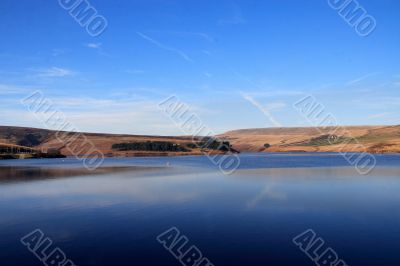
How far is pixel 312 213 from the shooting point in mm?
22578

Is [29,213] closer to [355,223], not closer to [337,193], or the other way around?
[355,223]

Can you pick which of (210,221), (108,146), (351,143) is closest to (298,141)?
(351,143)

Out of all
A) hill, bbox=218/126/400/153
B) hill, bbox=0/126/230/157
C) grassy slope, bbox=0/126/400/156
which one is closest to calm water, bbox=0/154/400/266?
hill, bbox=0/126/230/157

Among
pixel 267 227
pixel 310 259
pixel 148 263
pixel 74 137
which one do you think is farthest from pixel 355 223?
pixel 74 137

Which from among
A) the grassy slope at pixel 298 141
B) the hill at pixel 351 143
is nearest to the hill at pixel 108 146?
the grassy slope at pixel 298 141

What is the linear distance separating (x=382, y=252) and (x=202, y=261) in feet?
21.9

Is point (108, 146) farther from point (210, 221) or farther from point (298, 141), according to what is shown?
point (210, 221)

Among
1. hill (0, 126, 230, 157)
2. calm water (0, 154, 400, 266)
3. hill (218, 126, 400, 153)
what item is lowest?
calm water (0, 154, 400, 266)

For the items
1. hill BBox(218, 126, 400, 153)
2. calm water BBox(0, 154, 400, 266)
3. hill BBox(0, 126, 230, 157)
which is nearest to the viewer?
calm water BBox(0, 154, 400, 266)

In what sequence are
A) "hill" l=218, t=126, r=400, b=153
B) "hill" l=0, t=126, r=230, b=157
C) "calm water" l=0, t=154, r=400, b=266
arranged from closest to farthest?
"calm water" l=0, t=154, r=400, b=266 → "hill" l=0, t=126, r=230, b=157 → "hill" l=218, t=126, r=400, b=153

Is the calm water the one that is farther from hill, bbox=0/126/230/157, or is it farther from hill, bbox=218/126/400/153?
hill, bbox=218/126/400/153

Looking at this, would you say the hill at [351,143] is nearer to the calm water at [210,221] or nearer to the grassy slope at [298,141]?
the grassy slope at [298,141]

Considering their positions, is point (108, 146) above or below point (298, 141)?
below

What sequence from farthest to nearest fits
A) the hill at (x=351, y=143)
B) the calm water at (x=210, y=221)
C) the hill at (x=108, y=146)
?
the hill at (x=351, y=143), the hill at (x=108, y=146), the calm water at (x=210, y=221)
